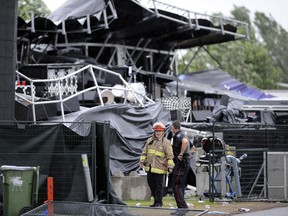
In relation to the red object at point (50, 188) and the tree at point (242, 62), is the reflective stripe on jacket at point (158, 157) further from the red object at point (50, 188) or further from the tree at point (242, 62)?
the tree at point (242, 62)

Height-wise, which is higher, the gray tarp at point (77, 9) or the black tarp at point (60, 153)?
the gray tarp at point (77, 9)

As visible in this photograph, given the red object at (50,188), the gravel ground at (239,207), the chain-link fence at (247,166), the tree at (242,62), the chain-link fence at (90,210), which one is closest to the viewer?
the chain-link fence at (90,210)

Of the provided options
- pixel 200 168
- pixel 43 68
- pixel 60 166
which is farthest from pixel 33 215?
pixel 43 68

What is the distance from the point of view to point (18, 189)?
1537 centimetres

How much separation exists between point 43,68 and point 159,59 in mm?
16774

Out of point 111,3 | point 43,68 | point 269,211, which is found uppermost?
point 111,3

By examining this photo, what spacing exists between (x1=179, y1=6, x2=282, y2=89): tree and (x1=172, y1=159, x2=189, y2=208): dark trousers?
179 ft

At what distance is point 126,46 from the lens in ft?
127

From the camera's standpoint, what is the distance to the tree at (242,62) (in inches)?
2918

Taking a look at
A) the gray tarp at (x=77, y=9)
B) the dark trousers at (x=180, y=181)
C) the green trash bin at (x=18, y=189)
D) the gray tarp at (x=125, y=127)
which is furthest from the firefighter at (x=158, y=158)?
the gray tarp at (x=77, y=9)

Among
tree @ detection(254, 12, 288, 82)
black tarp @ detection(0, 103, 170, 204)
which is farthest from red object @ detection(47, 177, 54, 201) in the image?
tree @ detection(254, 12, 288, 82)

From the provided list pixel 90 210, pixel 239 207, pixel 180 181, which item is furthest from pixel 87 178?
pixel 239 207

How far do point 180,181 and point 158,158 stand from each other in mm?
620

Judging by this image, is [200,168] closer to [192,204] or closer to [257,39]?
[192,204]
